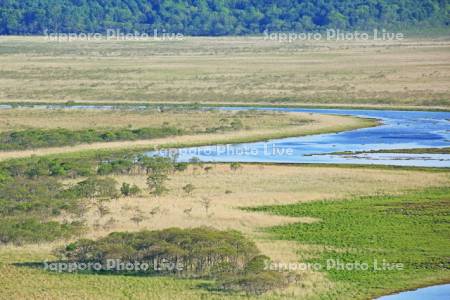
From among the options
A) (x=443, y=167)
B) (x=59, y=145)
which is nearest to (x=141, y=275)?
(x=443, y=167)

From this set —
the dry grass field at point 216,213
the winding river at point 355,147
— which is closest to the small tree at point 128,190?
the dry grass field at point 216,213

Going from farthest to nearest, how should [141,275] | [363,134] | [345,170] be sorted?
1. [363,134]
2. [345,170]
3. [141,275]

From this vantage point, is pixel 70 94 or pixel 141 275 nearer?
pixel 141 275

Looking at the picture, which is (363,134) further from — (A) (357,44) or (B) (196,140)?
(A) (357,44)

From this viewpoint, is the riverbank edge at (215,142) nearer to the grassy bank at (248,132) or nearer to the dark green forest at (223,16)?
the grassy bank at (248,132)

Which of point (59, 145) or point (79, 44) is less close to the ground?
point (59, 145)

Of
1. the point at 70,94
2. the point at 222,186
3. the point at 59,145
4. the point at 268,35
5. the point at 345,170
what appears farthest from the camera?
the point at 268,35

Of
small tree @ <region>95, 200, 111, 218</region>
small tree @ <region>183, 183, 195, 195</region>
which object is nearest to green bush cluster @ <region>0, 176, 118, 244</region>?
small tree @ <region>95, 200, 111, 218</region>
